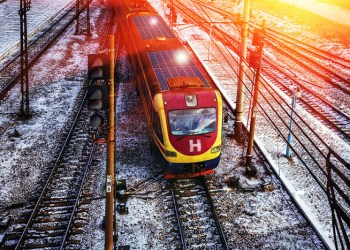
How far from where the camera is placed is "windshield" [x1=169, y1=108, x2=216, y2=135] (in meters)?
12.2

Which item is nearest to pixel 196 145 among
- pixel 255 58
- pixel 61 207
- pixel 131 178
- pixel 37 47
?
pixel 131 178

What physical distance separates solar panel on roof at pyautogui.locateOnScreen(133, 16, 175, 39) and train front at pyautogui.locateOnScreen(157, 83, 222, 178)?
682 cm

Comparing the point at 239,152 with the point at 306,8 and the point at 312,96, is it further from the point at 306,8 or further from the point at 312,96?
the point at 306,8

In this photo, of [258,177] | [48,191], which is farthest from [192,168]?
[48,191]

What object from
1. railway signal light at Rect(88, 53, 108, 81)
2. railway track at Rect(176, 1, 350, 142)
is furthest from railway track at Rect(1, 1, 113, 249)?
railway track at Rect(176, 1, 350, 142)

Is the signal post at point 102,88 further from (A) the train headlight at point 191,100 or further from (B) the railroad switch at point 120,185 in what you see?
(A) the train headlight at point 191,100

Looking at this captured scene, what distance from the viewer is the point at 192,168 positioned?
1246 centimetres

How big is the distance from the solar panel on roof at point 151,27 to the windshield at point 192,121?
7.10 meters

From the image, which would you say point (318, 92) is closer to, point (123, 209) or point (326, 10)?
point (123, 209)

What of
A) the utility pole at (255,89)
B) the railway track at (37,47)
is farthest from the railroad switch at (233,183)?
the railway track at (37,47)

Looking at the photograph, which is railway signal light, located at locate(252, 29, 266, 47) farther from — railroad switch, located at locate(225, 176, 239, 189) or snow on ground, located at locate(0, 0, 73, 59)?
snow on ground, located at locate(0, 0, 73, 59)

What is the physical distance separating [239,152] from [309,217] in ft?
14.7

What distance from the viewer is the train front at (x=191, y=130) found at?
12.2 metres

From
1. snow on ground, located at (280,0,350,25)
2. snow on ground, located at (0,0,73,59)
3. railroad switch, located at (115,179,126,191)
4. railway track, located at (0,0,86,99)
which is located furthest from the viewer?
snow on ground, located at (280,0,350,25)
